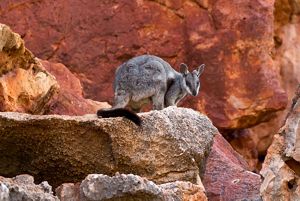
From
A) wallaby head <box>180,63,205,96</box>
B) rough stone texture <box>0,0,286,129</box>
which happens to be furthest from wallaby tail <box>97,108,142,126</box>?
rough stone texture <box>0,0,286,129</box>

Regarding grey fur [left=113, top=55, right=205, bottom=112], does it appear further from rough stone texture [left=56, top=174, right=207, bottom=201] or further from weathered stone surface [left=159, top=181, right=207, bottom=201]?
rough stone texture [left=56, top=174, right=207, bottom=201]

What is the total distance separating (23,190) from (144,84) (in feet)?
17.8

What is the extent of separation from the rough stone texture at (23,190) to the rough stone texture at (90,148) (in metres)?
1.56

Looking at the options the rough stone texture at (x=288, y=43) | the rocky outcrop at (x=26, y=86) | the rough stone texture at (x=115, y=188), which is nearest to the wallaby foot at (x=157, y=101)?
the rocky outcrop at (x=26, y=86)

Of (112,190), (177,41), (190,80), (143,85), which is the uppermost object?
(112,190)

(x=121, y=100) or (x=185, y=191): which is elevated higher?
(x=185, y=191)

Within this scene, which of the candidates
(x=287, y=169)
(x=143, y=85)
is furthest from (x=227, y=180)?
(x=287, y=169)

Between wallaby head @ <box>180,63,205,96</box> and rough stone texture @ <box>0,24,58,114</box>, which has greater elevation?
rough stone texture @ <box>0,24,58,114</box>

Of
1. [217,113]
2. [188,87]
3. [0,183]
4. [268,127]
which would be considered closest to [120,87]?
[188,87]

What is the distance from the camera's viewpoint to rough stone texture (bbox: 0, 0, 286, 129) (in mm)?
14242

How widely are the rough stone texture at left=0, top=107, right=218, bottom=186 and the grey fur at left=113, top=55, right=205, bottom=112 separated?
286 centimetres

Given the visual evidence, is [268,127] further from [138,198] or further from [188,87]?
[138,198]

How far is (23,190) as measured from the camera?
21.1 ft

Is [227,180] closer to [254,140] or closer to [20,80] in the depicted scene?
[20,80]
